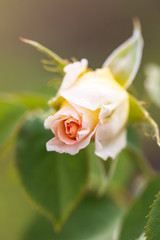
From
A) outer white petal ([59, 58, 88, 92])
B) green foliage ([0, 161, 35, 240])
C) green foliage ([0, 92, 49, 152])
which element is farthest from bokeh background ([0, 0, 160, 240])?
outer white petal ([59, 58, 88, 92])

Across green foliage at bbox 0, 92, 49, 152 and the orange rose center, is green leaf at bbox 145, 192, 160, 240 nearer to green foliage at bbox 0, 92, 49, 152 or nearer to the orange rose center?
the orange rose center

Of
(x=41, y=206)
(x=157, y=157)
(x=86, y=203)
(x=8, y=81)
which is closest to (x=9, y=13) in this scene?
(x=8, y=81)

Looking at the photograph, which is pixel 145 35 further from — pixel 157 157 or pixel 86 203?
pixel 86 203

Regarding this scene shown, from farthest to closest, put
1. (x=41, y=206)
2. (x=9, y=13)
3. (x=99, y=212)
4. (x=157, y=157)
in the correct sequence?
1. (x=9, y=13)
2. (x=157, y=157)
3. (x=99, y=212)
4. (x=41, y=206)

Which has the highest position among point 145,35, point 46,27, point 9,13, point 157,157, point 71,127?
point 9,13

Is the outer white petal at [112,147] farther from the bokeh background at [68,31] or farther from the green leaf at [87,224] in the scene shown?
the bokeh background at [68,31]

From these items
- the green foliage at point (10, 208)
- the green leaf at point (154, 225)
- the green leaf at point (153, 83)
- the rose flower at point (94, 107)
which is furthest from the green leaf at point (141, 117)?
the green foliage at point (10, 208)
